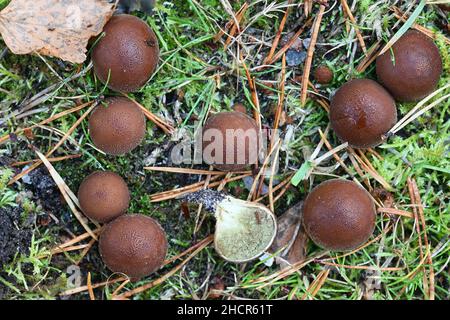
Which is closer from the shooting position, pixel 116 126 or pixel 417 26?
pixel 116 126

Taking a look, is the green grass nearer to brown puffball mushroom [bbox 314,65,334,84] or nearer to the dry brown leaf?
brown puffball mushroom [bbox 314,65,334,84]

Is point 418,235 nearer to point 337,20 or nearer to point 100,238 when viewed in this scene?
point 337,20

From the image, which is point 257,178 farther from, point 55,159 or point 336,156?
point 55,159

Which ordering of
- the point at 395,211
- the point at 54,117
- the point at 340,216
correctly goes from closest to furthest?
the point at 340,216 < the point at 54,117 < the point at 395,211

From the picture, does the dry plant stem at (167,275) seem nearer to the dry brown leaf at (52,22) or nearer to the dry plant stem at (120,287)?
the dry plant stem at (120,287)

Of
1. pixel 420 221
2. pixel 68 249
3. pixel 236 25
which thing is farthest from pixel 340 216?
pixel 68 249

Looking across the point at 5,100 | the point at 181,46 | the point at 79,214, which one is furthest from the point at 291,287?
the point at 5,100

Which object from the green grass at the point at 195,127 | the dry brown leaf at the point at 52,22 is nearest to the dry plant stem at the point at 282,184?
the green grass at the point at 195,127
